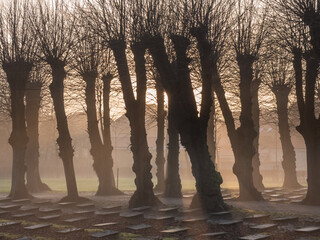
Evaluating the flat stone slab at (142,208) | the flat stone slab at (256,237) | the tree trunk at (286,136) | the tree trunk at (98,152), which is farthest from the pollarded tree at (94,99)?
the flat stone slab at (256,237)

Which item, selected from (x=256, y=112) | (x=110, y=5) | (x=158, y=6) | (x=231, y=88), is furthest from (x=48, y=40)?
(x=256, y=112)

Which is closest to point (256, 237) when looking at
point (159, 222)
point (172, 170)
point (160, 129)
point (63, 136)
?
point (159, 222)

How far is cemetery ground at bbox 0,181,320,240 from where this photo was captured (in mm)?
14688

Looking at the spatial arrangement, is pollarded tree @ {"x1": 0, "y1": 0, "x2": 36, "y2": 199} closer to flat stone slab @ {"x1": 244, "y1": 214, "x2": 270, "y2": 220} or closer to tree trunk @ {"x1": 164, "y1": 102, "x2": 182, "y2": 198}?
tree trunk @ {"x1": 164, "y1": 102, "x2": 182, "y2": 198}

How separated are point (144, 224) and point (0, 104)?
76.2 ft

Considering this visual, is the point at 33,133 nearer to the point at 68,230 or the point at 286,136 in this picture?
the point at 286,136

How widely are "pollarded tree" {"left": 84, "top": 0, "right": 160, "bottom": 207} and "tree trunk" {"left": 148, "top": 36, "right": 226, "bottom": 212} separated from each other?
8.03ft

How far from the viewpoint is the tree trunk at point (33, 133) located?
111 ft

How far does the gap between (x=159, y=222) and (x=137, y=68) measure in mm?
7472

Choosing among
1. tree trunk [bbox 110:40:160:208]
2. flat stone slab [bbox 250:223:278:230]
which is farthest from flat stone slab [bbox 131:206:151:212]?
flat stone slab [bbox 250:223:278:230]

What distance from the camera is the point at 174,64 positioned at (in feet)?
72.1

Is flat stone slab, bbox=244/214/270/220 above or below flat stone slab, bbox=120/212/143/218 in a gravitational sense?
below

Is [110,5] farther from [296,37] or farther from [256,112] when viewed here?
[256,112]

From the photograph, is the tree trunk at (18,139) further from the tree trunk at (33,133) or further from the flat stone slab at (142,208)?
the flat stone slab at (142,208)
